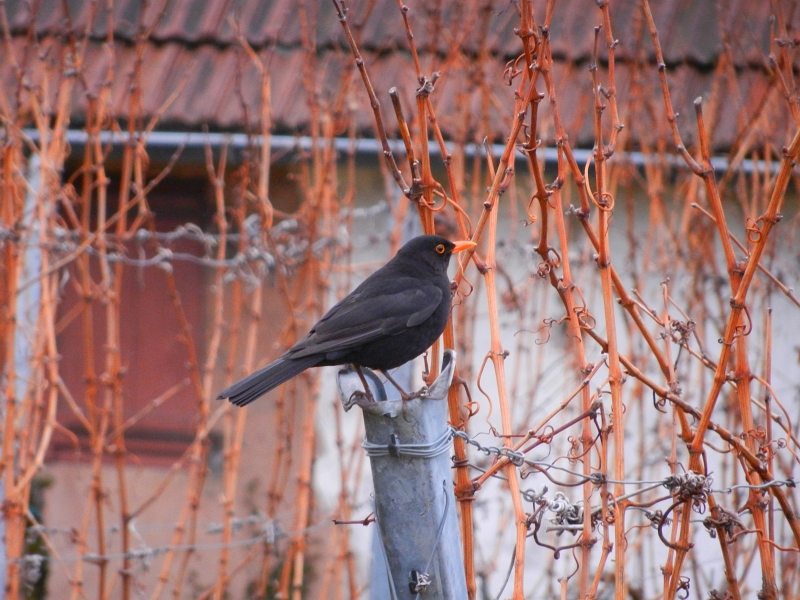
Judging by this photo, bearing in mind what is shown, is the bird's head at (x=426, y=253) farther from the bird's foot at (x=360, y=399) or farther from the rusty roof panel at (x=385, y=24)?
the rusty roof panel at (x=385, y=24)

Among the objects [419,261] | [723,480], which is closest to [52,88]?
[419,261]

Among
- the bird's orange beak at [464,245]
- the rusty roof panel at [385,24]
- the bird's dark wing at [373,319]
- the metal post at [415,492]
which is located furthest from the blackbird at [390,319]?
the rusty roof panel at [385,24]

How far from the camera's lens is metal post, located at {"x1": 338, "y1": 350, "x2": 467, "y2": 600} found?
7.11 feet

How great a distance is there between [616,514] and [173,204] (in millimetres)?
4832

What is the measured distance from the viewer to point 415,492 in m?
2.19

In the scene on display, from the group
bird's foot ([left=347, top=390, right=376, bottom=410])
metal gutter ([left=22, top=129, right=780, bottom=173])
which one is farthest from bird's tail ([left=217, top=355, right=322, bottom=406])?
metal gutter ([left=22, top=129, right=780, bottom=173])

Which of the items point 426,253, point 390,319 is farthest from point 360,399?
point 426,253

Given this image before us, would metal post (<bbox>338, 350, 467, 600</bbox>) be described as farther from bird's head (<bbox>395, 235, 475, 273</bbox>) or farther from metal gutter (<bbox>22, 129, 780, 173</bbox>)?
metal gutter (<bbox>22, 129, 780, 173</bbox>)

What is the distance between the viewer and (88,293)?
3.95 metres

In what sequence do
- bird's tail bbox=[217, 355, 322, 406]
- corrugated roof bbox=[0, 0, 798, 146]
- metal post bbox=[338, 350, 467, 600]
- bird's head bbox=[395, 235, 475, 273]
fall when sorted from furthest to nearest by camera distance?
corrugated roof bbox=[0, 0, 798, 146] → bird's head bbox=[395, 235, 475, 273] → bird's tail bbox=[217, 355, 322, 406] → metal post bbox=[338, 350, 467, 600]

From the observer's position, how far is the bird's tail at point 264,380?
2721 mm

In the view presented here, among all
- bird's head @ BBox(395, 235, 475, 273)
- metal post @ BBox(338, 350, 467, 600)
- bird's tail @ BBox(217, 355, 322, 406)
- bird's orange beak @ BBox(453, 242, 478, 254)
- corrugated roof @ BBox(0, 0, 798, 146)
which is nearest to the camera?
metal post @ BBox(338, 350, 467, 600)

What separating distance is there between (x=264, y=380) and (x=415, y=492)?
86 cm

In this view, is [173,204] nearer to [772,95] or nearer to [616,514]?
[772,95]
